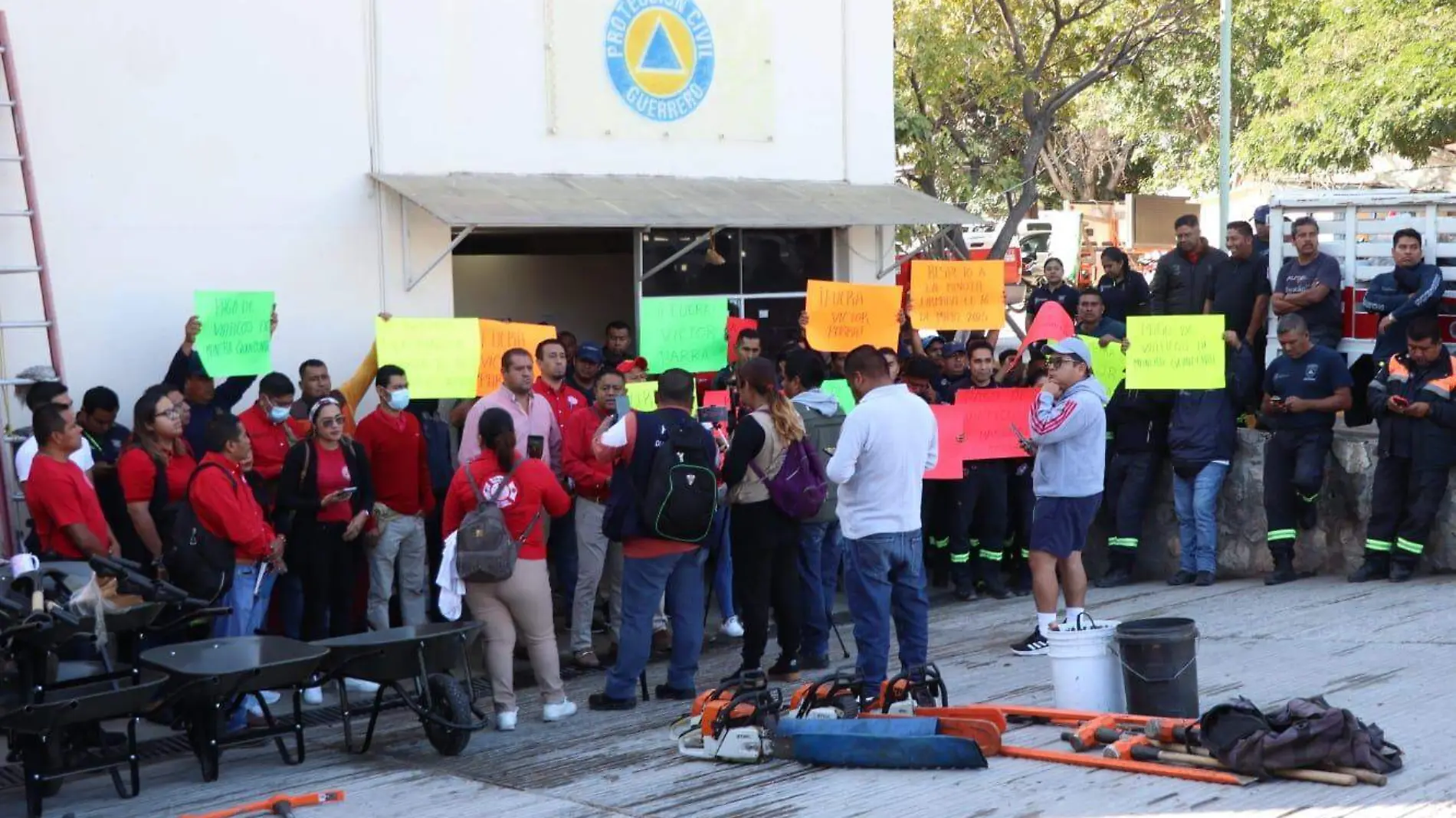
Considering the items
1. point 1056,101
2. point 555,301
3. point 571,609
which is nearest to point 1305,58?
point 1056,101

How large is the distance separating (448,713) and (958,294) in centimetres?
686

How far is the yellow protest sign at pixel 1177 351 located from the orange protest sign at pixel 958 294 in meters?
1.48

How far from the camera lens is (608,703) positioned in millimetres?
9508

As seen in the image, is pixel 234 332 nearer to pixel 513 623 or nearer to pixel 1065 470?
pixel 513 623

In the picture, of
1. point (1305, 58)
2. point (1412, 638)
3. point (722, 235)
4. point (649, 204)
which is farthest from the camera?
point (1305, 58)

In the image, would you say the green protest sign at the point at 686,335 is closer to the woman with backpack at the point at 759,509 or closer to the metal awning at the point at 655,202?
the metal awning at the point at 655,202

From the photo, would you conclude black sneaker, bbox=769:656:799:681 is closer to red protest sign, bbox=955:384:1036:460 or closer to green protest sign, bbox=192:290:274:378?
red protest sign, bbox=955:384:1036:460

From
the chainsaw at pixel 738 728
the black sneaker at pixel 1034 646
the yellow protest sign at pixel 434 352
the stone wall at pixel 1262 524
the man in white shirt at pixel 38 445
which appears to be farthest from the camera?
the stone wall at pixel 1262 524

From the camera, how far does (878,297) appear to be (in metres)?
13.4

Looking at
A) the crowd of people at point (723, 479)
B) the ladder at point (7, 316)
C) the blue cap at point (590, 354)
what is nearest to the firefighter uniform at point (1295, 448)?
the crowd of people at point (723, 479)

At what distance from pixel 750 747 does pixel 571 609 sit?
3.41m

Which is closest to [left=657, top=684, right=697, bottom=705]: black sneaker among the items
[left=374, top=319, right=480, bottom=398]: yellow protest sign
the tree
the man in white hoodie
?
the man in white hoodie

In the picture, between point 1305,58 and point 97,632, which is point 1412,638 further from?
point 1305,58

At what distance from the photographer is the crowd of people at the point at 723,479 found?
29.7ft
